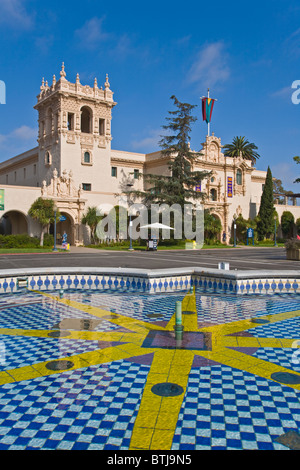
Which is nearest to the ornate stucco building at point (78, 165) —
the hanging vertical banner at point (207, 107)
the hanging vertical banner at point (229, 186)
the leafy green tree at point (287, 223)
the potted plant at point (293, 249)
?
the hanging vertical banner at point (229, 186)

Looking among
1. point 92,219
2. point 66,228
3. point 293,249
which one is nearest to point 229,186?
point 92,219

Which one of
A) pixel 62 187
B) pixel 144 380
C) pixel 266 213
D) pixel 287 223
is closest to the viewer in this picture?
pixel 144 380

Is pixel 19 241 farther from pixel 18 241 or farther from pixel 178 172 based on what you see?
pixel 178 172

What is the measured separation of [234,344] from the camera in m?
6.23

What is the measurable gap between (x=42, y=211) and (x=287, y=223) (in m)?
35.4

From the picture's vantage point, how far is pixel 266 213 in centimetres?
5034

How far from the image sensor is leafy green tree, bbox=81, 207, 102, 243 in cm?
Answer: 3669

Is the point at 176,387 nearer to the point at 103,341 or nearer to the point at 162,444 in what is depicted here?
the point at 162,444

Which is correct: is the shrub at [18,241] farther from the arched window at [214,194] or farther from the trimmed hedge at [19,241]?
the arched window at [214,194]

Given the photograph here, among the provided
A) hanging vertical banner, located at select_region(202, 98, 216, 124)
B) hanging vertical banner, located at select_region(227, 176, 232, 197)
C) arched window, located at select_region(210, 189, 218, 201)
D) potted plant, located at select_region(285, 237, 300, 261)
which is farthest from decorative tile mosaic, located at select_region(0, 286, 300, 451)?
hanging vertical banner, located at select_region(227, 176, 232, 197)

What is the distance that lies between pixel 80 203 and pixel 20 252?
1038 cm

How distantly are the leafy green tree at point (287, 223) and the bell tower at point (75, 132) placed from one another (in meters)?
26.5

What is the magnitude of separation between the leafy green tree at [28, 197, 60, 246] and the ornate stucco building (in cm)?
91

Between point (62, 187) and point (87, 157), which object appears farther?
point (87, 157)
